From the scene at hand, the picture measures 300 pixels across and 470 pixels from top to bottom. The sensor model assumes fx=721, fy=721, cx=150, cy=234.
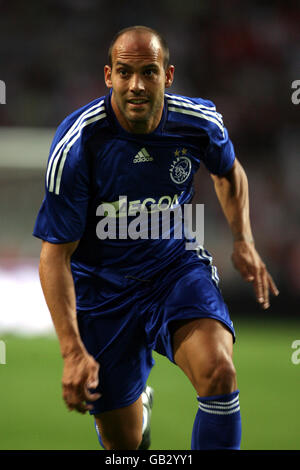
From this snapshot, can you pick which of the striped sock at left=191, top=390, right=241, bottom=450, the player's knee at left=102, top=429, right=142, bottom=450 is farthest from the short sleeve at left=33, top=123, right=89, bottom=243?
the player's knee at left=102, top=429, right=142, bottom=450

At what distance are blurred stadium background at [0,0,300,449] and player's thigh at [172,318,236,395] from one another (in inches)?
150

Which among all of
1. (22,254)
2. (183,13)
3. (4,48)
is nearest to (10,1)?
(4,48)

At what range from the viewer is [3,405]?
5.86 meters

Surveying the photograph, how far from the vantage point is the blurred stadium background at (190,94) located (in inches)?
352

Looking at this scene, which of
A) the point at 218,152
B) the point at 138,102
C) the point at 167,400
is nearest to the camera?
the point at 138,102

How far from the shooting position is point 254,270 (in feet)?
11.4

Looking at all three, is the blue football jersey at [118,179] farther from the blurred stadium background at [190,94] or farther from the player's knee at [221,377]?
the blurred stadium background at [190,94]

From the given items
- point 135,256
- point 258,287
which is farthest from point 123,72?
point 258,287

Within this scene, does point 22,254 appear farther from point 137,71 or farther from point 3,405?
point 137,71

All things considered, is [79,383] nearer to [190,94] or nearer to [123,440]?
[123,440]

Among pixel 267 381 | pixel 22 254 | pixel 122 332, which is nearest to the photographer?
pixel 122 332

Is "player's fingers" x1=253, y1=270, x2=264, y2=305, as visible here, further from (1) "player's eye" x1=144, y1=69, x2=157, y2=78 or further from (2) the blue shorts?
(1) "player's eye" x1=144, y1=69, x2=157, y2=78

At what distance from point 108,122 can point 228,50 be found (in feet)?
31.4

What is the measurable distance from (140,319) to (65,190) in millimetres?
747
